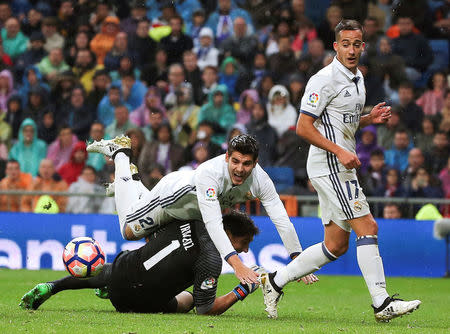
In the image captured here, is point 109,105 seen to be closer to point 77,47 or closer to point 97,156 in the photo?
point 97,156

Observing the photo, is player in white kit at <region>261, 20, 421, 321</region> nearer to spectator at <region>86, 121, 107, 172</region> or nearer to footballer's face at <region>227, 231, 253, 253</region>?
footballer's face at <region>227, 231, 253, 253</region>

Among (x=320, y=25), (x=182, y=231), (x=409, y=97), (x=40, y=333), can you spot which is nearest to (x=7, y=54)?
(x=320, y=25)

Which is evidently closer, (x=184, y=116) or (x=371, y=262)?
(x=371, y=262)

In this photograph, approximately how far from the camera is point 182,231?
7.78 m

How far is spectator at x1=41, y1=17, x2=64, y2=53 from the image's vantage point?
61.8 feet

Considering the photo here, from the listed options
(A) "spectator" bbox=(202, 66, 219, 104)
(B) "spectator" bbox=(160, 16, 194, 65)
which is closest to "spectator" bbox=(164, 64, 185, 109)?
(A) "spectator" bbox=(202, 66, 219, 104)

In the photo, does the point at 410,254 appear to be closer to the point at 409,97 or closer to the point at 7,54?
the point at 409,97

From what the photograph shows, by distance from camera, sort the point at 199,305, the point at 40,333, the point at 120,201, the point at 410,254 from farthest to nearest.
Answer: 1. the point at 410,254
2. the point at 120,201
3. the point at 199,305
4. the point at 40,333

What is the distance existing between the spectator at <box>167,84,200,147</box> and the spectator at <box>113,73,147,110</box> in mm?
801

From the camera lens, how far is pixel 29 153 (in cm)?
1620

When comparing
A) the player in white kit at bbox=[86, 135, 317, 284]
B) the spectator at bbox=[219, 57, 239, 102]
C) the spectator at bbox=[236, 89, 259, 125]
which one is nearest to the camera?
the player in white kit at bbox=[86, 135, 317, 284]

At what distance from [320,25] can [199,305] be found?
10765mm

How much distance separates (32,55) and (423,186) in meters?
8.39

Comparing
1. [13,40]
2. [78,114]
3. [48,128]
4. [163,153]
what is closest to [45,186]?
[163,153]
